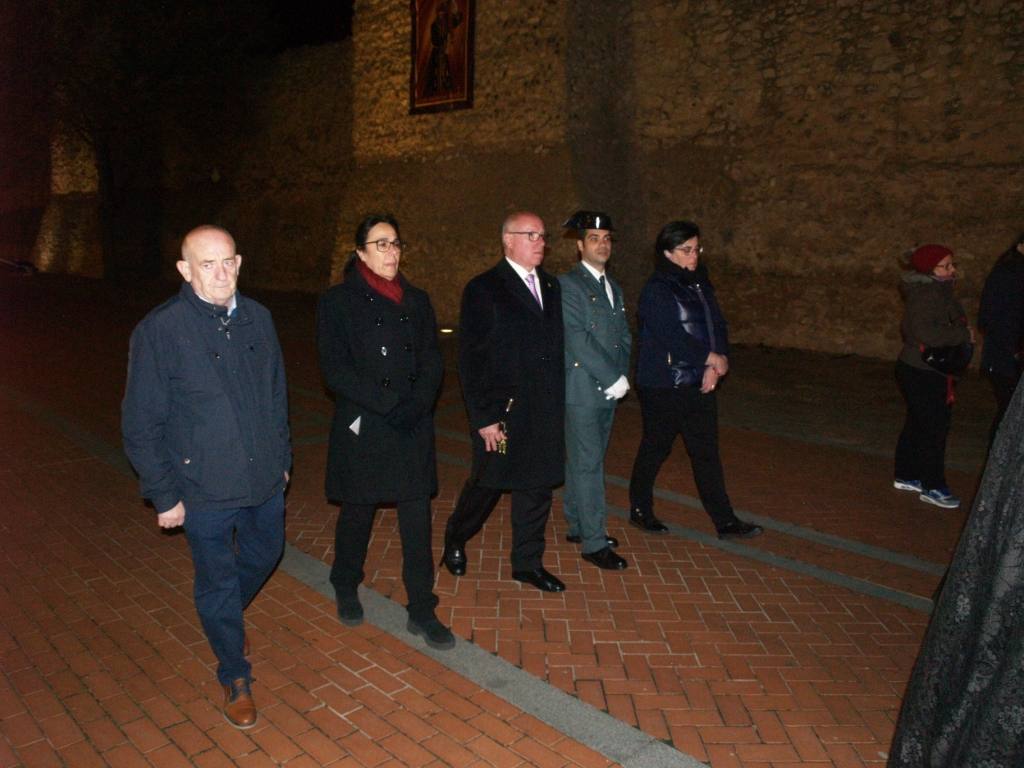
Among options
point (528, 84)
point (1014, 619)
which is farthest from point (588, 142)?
point (1014, 619)

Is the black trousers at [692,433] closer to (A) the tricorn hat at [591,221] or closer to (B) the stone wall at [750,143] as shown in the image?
(A) the tricorn hat at [591,221]

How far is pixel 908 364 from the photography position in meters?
5.72

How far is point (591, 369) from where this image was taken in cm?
440

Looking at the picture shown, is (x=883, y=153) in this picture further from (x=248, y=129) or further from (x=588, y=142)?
(x=248, y=129)

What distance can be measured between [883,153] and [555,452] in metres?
9.69

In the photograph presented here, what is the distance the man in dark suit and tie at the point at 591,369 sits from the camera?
442 cm

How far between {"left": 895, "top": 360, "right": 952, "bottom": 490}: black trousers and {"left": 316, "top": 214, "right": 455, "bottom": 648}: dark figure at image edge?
3.71m

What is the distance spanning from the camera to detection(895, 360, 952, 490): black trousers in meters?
5.68

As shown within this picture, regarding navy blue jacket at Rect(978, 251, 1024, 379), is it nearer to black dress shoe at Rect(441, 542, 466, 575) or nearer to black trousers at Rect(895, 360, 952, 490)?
black trousers at Rect(895, 360, 952, 490)

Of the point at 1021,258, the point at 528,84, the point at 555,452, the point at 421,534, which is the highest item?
the point at 528,84

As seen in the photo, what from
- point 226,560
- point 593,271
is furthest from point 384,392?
point 593,271

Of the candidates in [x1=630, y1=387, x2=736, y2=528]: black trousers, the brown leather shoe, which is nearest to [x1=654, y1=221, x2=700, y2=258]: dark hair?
[x1=630, y1=387, x2=736, y2=528]: black trousers

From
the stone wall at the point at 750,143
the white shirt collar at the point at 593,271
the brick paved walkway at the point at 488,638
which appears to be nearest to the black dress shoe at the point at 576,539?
the brick paved walkway at the point at 488,638

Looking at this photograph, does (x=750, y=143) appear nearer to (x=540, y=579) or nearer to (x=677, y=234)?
(x=677, y=234)
